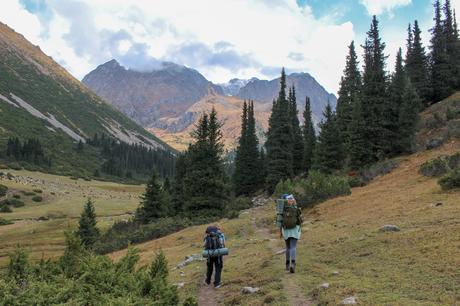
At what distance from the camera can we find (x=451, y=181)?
961 inches

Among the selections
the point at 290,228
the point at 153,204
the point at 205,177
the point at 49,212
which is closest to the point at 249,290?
the point at 290,228

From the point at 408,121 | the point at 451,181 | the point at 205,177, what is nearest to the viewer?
the point at 451,181

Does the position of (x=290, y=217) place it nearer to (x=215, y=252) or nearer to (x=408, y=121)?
(x=215, y=252)

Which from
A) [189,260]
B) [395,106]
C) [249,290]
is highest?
[395,106]

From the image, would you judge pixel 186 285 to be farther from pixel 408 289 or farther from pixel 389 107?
pixel 389 107

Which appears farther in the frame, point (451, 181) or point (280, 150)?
point (280, 150)

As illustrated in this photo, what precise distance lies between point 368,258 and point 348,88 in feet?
184

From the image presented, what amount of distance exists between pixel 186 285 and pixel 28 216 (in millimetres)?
66392

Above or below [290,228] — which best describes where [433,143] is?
above

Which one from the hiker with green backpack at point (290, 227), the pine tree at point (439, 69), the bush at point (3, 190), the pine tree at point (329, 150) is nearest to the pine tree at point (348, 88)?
the pine tree at point (329, 150)

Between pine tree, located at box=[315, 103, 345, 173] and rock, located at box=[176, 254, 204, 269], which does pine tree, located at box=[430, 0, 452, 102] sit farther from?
rock, located at box=[176, 254, 204, 269]

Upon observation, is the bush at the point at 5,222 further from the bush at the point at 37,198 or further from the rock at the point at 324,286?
the rock at the point at 324,286

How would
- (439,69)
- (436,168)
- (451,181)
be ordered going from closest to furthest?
(451,181) → (436,168) → (439,69)

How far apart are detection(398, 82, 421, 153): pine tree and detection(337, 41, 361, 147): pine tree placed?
15353mm
